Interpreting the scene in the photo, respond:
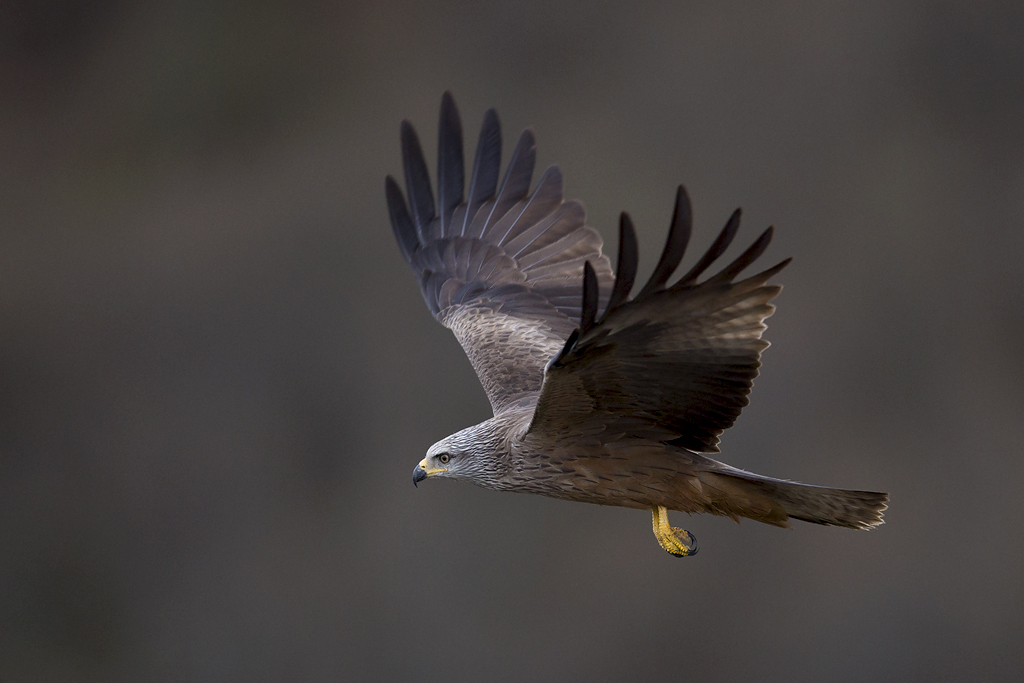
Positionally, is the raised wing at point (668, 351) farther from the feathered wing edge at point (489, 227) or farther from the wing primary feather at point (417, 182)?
the wing primary feather at point (417, 182)

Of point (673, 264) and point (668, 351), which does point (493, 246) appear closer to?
point (668, 351)

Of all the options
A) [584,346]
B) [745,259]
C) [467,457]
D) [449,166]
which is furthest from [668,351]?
[449,166]

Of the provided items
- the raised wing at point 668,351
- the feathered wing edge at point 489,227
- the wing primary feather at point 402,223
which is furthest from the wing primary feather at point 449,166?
the raised wing at point 668,351

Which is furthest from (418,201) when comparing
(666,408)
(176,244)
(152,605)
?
(152,605)

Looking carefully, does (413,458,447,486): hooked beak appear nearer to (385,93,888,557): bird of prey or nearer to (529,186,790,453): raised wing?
(385,93,888,557): bird of prey

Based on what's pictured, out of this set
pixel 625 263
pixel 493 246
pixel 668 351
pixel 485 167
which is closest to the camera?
pixel 625 263

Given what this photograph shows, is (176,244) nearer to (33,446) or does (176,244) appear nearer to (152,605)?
(33,446)

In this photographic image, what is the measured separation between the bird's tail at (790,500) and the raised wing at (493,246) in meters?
1.14

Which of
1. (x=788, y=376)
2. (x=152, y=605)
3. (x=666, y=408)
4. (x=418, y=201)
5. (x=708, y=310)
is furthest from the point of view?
(x=152, y=605)

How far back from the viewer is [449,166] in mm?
4703

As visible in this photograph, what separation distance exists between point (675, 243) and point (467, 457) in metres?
1.37

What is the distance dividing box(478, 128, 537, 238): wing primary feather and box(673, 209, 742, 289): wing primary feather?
6.69 feet

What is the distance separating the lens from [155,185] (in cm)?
802

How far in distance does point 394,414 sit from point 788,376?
3.11m
